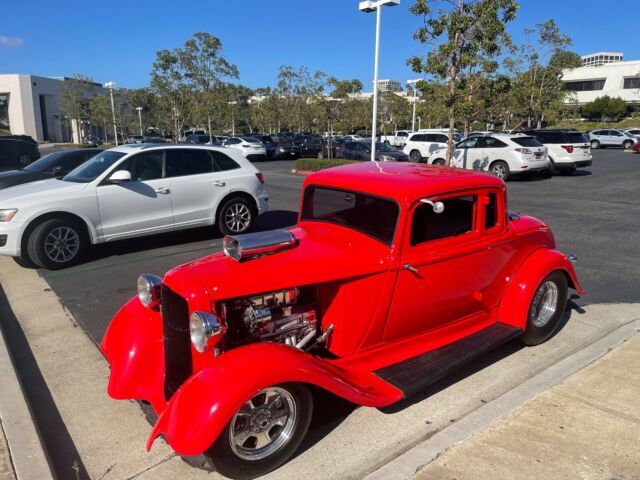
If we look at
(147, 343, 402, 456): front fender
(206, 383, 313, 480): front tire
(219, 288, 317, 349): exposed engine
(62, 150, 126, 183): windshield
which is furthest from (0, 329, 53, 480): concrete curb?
(62, 150, 126, 183): windshield

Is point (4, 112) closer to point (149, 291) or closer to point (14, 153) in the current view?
point (14, 153)

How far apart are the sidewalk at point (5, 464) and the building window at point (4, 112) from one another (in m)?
64.6

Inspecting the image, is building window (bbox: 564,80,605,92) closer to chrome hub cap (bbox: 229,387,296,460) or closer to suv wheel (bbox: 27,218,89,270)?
suv wheel (bbox: 27,218,89,270)

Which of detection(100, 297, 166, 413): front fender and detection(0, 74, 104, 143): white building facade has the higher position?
detection(0, 74, 104, 143): white building facade

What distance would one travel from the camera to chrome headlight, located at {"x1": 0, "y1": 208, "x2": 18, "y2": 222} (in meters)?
6.21

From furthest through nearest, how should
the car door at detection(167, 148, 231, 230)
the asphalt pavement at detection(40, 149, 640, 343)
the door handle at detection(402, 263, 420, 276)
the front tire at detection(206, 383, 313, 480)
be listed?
the car door at detection(167, 148, 231, 230) < the asphalt pavement at detection(40, 149, 640, 343) < the door handle at detection(402, 263, 420, 276) < the front tire at detection(206, 383, 313, 480)

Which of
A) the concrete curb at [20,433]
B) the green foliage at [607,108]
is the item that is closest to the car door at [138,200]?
the concrete curb at [20,433]

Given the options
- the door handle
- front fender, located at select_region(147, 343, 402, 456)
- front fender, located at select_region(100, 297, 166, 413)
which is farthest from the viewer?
the door handle

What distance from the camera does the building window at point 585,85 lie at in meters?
75.5

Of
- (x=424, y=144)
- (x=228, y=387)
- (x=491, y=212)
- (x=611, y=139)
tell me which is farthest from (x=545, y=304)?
(x=611, y=139)

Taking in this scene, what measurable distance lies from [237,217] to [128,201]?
1895 millimetres

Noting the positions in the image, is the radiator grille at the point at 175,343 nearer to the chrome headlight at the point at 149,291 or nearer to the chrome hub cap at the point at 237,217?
the chrome headlight at the point at 149,291

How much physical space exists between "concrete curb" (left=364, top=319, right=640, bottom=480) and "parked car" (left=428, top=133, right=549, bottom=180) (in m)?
12.5

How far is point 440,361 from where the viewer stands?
3.43 m
